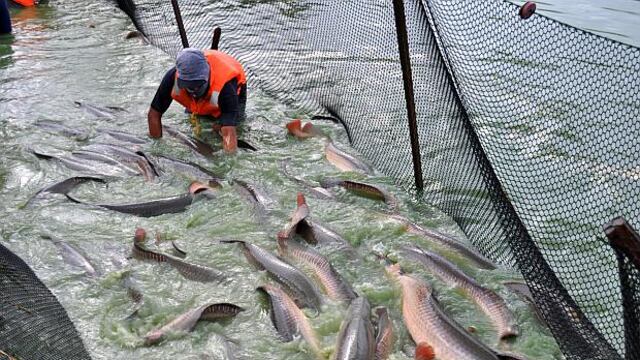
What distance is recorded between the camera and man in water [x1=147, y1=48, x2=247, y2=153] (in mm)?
6449

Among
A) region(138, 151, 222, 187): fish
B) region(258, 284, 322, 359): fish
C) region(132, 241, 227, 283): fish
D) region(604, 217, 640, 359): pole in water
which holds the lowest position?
region(138, 151, 222, 187): fish

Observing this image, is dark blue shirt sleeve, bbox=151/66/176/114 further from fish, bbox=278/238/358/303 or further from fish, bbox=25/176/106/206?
fish, bbox=278/238/358/303

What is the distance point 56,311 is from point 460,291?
2.52 metres

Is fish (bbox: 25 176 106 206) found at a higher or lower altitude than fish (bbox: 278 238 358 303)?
lower

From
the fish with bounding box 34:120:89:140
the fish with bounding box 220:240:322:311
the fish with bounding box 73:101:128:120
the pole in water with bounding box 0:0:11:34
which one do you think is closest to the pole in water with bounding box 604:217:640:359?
the fish with bounding box 220:240:322:311

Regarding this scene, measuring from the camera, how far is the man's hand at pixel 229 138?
675 cm

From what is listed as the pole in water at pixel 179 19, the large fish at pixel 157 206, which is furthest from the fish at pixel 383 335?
the pole in water at pixel 179 19

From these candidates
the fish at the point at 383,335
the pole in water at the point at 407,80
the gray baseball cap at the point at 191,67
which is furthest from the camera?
the gray baseball cap at the point at 191,67

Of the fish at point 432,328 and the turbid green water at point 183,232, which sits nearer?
the fish at point 432,328

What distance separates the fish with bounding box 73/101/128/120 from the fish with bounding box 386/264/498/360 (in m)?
4.53

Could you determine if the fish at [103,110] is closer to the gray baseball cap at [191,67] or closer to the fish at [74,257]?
the gray baseball cap at [191,67]

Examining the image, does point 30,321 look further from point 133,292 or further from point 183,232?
point 183,232

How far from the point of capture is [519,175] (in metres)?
6.61

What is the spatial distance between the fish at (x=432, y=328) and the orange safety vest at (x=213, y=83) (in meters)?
3.18
